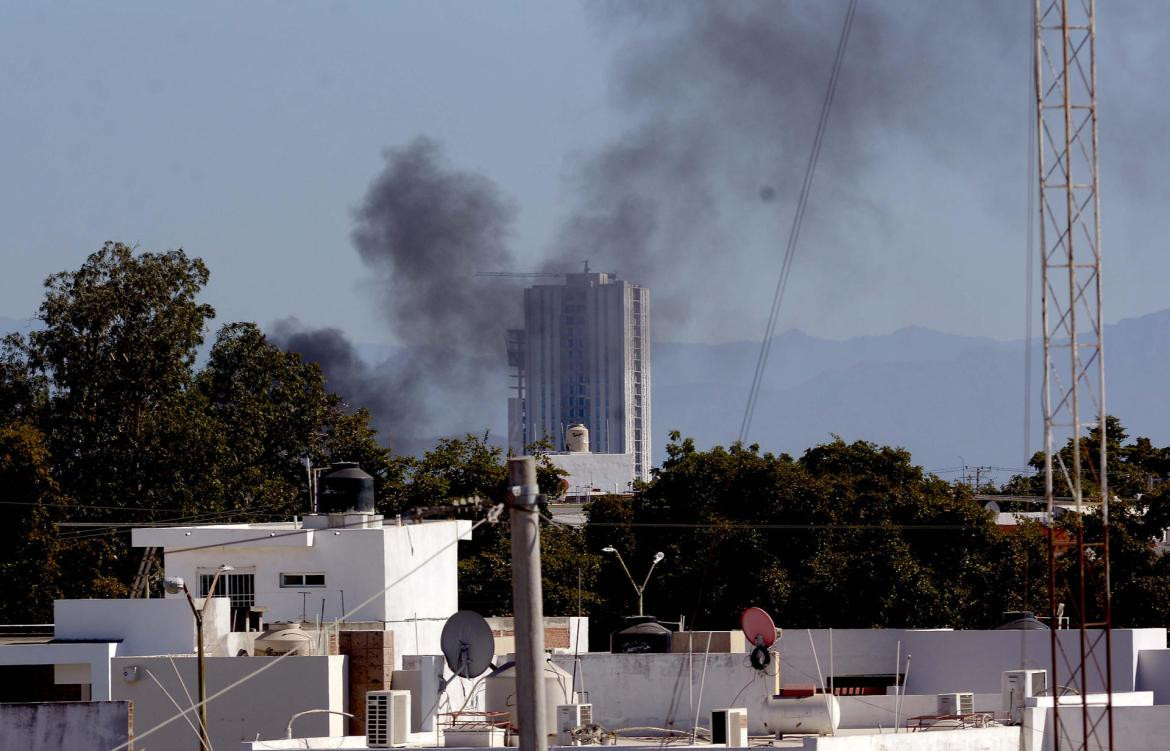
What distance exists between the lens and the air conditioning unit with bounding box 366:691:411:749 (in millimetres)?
30578

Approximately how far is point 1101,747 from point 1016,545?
36854 mm

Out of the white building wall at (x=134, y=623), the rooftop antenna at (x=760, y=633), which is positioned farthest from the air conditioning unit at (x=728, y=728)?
the white building wall at (x=134, y=623)

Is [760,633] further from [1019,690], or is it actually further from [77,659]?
[77,659]

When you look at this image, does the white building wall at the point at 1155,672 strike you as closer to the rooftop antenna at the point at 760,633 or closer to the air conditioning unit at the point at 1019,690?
the air conditioning unit at the point at 1019,690

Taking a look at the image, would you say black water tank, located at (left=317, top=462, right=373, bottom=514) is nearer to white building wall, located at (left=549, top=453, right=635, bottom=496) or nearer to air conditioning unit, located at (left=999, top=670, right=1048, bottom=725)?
air conditioning unit, located at (left=999, top=670, right=1048, bottom=725)

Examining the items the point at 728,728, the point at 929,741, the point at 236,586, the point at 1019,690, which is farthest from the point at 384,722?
the point at 236,586

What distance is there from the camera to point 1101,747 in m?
34.4

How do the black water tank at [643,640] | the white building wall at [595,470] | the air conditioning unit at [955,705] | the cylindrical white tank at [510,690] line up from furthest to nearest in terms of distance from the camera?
1. the white building wall at [595,470]
2. the black water tank at [643,640]
3. the air conditioning unit at [955,705]
4. the cylindrical white tank at [510,690]

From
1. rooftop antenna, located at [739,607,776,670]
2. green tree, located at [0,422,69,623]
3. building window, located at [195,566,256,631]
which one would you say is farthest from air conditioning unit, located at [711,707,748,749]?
green tree, located at [0,422,69,623]

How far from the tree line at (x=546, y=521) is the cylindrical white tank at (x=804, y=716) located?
32.7 m

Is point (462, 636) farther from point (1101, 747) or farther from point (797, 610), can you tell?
point (797, 610)

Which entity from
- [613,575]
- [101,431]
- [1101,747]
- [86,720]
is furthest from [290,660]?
[101,431]

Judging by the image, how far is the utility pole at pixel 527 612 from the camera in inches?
695

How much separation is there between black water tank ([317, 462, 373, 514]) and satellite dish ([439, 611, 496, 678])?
16.5m
